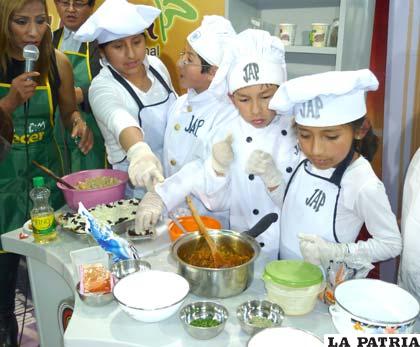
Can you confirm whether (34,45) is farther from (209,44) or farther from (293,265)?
(293,265)

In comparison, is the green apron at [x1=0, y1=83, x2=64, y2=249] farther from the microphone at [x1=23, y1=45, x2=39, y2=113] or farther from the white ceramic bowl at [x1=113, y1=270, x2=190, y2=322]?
the white ceramic bowl at [x1=113, y1=270, x2=190, y2=322]

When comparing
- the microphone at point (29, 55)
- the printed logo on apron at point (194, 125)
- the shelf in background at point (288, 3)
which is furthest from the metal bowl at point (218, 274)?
the shelf in background at point (288, 3)

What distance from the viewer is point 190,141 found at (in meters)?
1.87

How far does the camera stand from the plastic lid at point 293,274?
1100 mm

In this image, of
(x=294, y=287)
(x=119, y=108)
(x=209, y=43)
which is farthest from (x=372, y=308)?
(x=119, y=108)

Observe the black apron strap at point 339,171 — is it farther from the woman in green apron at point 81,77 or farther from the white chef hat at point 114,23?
the woman in green apron at point 81,77

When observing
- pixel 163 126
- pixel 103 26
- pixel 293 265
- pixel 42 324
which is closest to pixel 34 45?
pixel 103 26

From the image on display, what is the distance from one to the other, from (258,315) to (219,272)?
15 cm

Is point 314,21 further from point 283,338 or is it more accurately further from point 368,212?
point 283,338

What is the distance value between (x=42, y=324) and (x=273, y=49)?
1426 millimetres

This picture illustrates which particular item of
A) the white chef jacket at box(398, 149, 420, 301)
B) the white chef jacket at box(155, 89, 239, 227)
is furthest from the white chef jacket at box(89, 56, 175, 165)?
the white chef jacket at box(398, 149, 420, 301)

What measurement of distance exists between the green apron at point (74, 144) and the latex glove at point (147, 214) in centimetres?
121

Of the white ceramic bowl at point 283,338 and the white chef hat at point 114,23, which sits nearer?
the white ceramic bowl at point 283,338

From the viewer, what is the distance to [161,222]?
1714 millimetres
